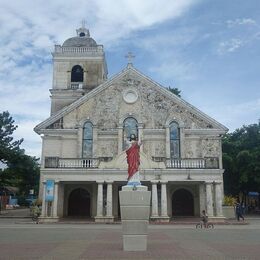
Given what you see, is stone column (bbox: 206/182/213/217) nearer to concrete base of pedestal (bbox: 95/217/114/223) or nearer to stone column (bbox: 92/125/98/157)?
concrete base of pedestal (bbox: 95/217/114/223)

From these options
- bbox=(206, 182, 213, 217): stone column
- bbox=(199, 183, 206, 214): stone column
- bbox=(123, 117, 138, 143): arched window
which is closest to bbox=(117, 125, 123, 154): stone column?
bbox=(123, 117, 138, 143): arched window

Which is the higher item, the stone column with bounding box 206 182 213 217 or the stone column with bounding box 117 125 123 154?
the stone column with bounding box 117 125 123 154

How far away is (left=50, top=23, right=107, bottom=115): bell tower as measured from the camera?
Result: 42.1m

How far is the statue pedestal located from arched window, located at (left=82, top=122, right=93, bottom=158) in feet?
68.0

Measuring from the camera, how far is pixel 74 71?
142 ft

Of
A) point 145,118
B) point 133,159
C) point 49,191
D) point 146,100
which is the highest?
point 146,100

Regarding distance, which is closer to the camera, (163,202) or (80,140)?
(163,202)

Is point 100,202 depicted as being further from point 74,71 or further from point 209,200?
point 74,71

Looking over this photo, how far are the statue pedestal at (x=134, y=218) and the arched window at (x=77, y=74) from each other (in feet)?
103

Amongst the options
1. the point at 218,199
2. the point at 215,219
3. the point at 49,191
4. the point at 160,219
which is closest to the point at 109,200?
the point at 160,219

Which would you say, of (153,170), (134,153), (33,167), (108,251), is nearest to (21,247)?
(108,251)

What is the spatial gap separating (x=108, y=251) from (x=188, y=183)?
68.2 ft

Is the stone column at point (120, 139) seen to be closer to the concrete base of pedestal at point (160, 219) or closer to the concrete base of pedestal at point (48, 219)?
the concrete base of pedestal at point (160, 219)

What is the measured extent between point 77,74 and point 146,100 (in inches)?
465
